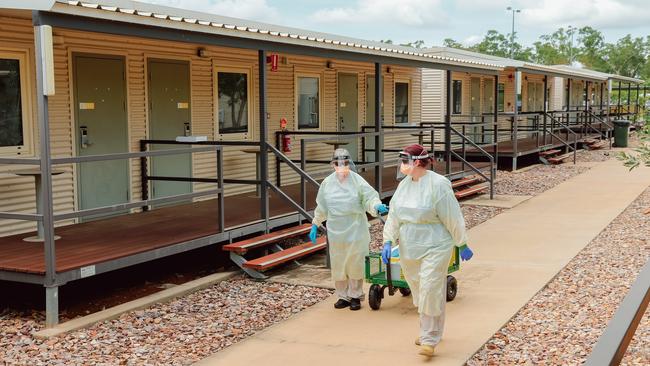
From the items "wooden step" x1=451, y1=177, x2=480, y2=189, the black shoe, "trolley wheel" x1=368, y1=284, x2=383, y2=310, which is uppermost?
"wooden step" x1=451, y1=177, x2=480, y2=189

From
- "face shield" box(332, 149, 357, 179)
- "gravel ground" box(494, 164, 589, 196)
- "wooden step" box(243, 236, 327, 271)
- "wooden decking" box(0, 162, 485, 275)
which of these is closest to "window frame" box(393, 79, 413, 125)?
"gravel ground" box(494, 164, 589, 196)

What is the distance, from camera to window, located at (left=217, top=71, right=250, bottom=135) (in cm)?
1134

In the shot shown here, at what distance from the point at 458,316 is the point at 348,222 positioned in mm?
1238

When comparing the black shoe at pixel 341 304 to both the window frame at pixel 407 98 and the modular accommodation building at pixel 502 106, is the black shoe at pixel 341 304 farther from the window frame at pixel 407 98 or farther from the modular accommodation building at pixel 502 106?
the modular accommodation building at pixel 502 106

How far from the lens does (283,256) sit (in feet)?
28.1

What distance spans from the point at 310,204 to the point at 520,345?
16.2 ft

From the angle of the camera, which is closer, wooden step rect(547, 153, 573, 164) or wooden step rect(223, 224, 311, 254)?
wooden step rect(223, 224, 311, 254)

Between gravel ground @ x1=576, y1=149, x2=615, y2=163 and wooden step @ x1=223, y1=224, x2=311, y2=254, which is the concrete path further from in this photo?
gravel ground @ x1=576, y1=149, x2=615, y2=163

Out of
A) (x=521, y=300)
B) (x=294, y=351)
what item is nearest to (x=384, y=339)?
(x=294, y=351)

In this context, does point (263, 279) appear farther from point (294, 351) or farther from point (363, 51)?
point (363, 51)

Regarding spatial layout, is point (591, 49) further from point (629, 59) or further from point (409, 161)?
point (409, 161)

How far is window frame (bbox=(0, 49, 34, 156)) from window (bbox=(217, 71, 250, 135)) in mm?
3369

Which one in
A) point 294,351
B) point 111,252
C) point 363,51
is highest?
point 363,51

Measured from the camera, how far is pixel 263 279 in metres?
8.30
